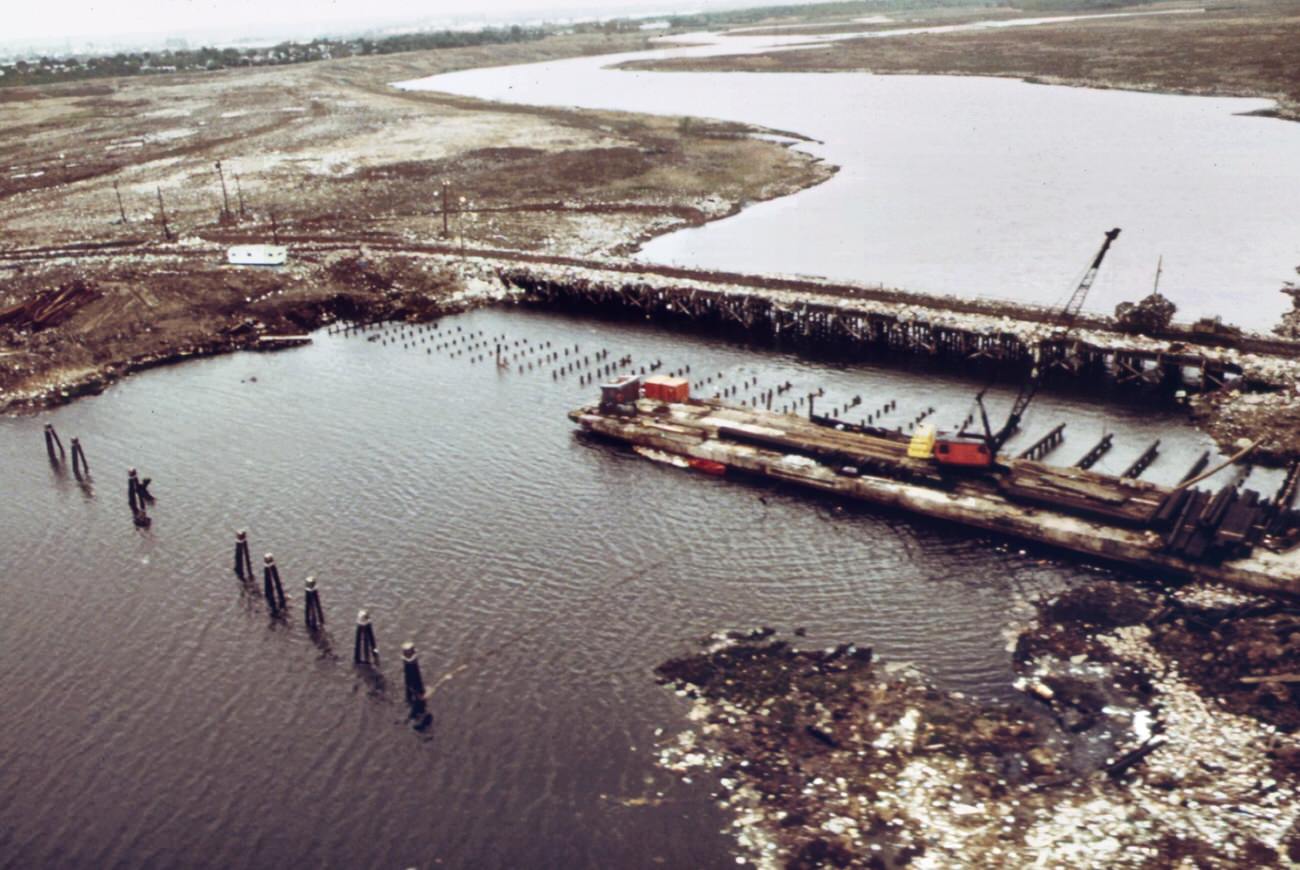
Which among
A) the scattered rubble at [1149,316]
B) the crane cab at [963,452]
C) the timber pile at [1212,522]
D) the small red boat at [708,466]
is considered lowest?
the small red boat at [708,466]

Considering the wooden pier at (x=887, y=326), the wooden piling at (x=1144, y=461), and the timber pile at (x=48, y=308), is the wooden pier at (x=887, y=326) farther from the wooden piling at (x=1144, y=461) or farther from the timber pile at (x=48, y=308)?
the timber pile at (x=48, y=308)

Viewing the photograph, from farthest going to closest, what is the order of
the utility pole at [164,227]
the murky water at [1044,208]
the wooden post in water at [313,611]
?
the utility pole at [164,227], the murky water at [1044,208], the wooden post in water at [313,611]

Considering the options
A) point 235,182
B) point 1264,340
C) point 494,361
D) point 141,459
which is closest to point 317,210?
point 235,182

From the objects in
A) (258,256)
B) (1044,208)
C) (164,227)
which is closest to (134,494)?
(258,256)

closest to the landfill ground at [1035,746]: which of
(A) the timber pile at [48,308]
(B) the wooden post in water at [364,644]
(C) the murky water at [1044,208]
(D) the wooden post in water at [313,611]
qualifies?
(B) the wooden post in water at [364,644]

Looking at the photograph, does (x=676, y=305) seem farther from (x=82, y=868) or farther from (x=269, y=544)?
(x=82, y=868)

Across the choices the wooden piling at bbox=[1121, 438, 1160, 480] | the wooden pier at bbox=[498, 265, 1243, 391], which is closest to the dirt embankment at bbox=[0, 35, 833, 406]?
the wooden pier at bbox=[498, 265, 1243, 391]

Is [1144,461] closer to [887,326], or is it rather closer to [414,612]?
[887,326]
